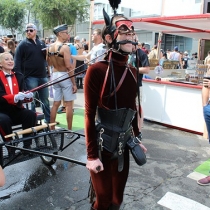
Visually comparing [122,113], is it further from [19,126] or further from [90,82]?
[19,126]

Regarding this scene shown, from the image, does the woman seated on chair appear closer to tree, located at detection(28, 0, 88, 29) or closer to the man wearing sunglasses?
the man wearing sunglasses

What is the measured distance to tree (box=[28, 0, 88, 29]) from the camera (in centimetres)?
3594

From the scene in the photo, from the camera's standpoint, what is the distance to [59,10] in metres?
36.5

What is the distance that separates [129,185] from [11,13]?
44.5m

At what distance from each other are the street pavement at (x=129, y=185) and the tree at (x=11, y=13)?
4300 centimetres

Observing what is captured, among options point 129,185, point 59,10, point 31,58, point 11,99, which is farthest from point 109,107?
point 59,10

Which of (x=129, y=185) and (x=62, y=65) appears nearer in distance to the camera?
(x=129, y=185)

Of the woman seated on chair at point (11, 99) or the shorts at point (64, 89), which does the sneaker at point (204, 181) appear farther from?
the shorts at point (64, 89)

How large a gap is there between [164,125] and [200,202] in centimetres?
318

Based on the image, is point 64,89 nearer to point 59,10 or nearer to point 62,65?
point 62,65

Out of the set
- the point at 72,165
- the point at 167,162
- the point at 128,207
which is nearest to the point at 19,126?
the point at 72,165

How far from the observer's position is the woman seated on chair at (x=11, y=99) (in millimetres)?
3456

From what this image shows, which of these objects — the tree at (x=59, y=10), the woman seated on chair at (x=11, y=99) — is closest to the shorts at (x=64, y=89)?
the woman seated on chair at (x=11, y=99)

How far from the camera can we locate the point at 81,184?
11.3ft
